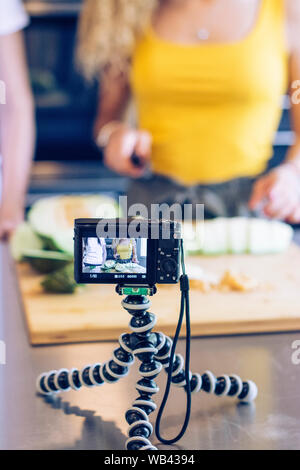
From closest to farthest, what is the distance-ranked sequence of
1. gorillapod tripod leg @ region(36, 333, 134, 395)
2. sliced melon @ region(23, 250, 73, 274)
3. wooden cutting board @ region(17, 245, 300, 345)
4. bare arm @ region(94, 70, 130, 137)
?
gorillapod tripod leg @ region(36, 333, 134, 395), wooden cutting board @ region(17, 245, 300, 345), sliced melon @ region(23, 250, 73, 274), bare arm @ region(94, 70, 130, 137)

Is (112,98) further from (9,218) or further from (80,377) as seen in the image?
(80,377)

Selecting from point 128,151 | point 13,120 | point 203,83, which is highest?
point 203,83

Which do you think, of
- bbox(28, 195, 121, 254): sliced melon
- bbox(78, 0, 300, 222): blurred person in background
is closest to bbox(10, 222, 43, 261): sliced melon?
bbox(28, 195, 121, 254): sliced melon

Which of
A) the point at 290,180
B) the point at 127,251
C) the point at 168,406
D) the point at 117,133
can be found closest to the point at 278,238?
the point at 290,180

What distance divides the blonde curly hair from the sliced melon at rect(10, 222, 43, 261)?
0.62 metres

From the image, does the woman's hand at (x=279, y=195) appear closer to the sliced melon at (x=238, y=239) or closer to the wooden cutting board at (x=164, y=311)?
the sliced melon at (x=238, y=239)

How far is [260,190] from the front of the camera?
1.49 meters

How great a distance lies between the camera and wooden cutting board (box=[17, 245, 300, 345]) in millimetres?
1024

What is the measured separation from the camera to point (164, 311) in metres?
1.09

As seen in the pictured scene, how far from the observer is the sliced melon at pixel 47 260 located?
1263mm

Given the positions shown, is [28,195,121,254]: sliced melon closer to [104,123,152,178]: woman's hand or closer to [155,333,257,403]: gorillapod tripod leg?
[104,123,152,178]: woman's hand

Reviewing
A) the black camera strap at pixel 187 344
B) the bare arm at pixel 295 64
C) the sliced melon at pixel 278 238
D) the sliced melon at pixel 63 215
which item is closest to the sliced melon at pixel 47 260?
the sliced melon at pixel 63 215

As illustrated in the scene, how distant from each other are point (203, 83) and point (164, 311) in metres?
0.83

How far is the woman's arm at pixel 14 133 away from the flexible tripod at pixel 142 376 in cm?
83
